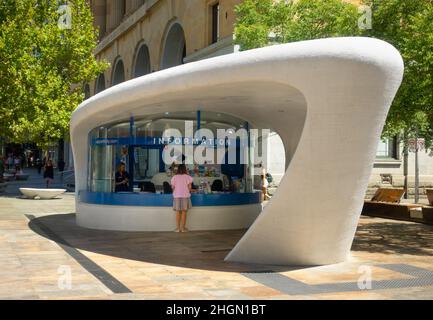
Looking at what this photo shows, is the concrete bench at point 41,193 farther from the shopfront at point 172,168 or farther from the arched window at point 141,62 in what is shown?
the arched window at point 141,62

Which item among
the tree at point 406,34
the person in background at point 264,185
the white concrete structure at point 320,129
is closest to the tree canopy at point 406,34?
the tree at point 406,34

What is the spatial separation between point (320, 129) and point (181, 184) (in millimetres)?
5063

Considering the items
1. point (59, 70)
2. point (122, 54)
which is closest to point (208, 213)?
point (59, 70)

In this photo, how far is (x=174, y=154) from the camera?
46.5 ft

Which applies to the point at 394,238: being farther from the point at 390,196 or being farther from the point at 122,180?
the point at 122,180

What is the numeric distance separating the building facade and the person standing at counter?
10235 mm

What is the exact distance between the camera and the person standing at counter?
1442 centimetres

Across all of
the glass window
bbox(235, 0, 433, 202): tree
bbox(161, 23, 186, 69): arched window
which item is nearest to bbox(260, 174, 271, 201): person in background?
bbox(235, 0, 433, 202): tree

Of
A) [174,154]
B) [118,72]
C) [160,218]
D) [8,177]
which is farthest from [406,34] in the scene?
[118,72]

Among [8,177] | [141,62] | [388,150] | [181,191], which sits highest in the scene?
[141,62]
